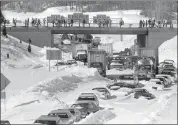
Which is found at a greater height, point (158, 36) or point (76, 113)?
point (158, 36)

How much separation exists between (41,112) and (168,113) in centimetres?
711

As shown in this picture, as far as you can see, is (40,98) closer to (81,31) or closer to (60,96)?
(60,96)

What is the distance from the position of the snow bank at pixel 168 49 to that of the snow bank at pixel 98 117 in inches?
2044

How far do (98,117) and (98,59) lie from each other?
1259 inches

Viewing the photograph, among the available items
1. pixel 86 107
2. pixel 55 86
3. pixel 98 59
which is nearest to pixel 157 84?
pixel 55 86

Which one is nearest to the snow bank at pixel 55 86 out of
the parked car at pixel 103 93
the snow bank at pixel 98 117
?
the parked car at pixel 103 93

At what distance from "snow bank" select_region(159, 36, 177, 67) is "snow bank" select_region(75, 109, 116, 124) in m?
51.9

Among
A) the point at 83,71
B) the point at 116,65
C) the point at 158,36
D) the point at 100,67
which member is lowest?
the point at 116,65

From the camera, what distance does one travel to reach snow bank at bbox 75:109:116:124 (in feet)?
82.3

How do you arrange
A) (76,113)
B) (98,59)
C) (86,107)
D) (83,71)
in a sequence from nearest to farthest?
(76,113)
(86,107)
(83,71)
(98,59)

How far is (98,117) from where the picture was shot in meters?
26.9

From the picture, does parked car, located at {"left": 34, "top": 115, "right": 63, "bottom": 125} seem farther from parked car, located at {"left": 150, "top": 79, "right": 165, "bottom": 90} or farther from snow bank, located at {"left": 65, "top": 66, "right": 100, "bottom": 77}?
snow bank, located at {"left": 65, "top": 66, "right": 100, "bottom": 77}

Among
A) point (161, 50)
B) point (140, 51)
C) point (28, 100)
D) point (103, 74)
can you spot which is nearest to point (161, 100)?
point (28, 100)

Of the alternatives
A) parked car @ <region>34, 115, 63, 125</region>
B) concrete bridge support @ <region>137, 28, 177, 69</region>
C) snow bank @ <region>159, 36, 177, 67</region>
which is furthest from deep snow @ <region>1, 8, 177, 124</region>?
concrete bridge support @ <region>137, 28, 177, 69</region>
